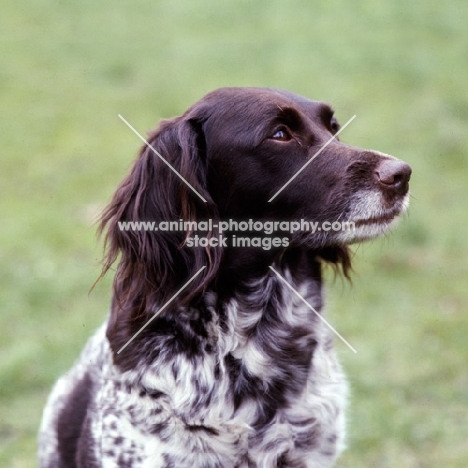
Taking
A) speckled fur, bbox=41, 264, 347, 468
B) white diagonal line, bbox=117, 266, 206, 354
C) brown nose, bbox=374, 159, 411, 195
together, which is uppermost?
brown nose, bbox=374, 159, 411, 195

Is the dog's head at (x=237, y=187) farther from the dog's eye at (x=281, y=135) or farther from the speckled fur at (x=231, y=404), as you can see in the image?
the speckled fur at (x=231, y=404)

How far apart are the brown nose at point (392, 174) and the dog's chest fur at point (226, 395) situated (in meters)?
0.59

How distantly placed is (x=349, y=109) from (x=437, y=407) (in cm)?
515

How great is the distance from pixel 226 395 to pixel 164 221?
0.68 meters

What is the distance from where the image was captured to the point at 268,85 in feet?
30.8

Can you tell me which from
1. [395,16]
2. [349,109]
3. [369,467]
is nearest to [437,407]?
[369,467]

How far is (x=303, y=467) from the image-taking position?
3.12 m

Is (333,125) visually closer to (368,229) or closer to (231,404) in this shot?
(368,229)

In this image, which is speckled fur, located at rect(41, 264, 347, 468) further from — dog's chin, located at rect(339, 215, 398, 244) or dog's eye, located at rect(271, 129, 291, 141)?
dog's eye, located at rect(271, 129, 291, 141)

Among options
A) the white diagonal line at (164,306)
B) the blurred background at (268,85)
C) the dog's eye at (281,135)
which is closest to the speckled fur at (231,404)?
the white diagonal line at (164,306)

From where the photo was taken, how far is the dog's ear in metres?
2.99

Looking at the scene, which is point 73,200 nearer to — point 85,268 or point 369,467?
point 85,268

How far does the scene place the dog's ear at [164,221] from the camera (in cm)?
299

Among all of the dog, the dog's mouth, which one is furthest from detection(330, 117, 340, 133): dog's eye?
the dog's mouth
